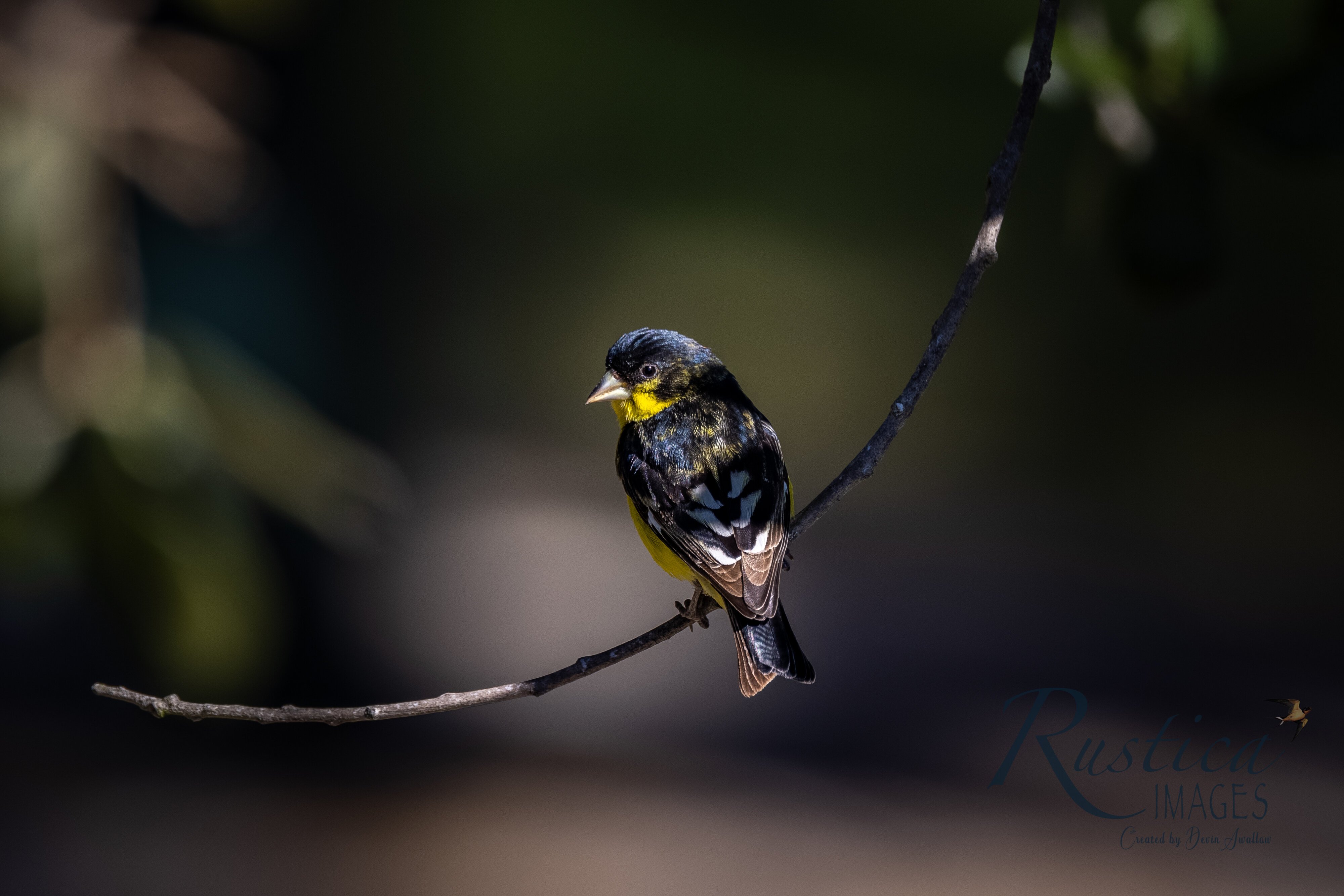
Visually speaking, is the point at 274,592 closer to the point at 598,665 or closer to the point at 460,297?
the point at 460,297

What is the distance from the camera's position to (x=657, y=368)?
1.76 meters

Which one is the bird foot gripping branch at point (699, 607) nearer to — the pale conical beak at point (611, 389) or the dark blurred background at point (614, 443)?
the pale conical beak at point (611, 389)

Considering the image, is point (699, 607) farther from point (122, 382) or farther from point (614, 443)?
point (614, 443)

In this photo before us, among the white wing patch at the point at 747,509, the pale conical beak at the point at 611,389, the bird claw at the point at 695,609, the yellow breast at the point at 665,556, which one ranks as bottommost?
the bird claw at the point at 695,609

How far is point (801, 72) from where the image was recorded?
4.62m

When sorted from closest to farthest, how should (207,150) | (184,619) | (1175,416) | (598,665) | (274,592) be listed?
1. (598,665)
2. (184,619)
3. (207,150)
4. (274,592)
5. (1175,416)

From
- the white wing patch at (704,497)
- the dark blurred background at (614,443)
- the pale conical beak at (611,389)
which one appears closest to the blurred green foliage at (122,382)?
the dark blurred background at (614,443)

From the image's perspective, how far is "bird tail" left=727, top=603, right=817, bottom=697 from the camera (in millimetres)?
1468

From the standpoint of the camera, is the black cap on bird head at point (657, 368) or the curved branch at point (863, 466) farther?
the black cap on bird head at point (657, 368)

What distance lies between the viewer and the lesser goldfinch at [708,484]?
1562mm

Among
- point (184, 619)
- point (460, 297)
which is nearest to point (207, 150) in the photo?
point (184, 619)

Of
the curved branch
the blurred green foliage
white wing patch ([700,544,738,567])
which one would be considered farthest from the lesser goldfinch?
the blurred green foliage

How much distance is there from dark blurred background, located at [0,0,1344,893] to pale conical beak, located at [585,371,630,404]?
164cm

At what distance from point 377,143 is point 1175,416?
4130mm
